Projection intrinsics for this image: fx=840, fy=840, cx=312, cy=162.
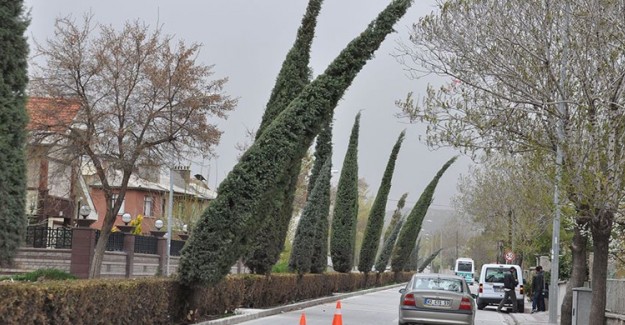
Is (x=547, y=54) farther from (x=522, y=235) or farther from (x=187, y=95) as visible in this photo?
(x=522, y=235)

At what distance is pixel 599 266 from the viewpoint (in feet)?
51.1

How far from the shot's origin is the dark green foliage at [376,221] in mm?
48463

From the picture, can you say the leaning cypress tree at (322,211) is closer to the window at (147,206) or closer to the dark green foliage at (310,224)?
the dark green foliage at (310,224)

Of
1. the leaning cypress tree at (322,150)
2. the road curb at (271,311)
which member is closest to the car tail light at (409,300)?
the road curb at (271,311)

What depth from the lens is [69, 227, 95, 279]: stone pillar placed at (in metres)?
29.4

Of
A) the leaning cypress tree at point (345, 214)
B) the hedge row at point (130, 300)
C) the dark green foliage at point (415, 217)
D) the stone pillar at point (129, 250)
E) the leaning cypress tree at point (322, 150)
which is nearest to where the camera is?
the hedge row at point (130, 300)

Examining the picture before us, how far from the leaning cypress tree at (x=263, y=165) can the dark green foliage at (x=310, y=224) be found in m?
11.6

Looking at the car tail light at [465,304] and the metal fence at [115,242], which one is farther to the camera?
the metal fence at [115,242]

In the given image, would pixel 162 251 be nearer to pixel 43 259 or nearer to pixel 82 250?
pixel 43 259

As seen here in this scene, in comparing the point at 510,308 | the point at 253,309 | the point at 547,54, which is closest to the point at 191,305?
the point at 253,309

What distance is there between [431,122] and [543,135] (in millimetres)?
2505

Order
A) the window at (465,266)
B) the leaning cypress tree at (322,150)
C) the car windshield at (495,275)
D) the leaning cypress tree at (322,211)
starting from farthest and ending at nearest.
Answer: the window at (465,266) → the car windshield at (495,275) → the leaning cypress tree at (322,150) → the leaning cypress tree at (322,211)

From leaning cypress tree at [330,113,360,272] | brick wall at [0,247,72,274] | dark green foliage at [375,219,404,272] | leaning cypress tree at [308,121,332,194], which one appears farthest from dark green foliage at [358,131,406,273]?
brick wall at [0,247,72,274]

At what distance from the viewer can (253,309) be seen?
2280 centimetres
